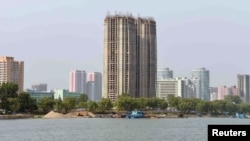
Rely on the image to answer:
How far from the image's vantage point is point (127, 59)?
140750 mm

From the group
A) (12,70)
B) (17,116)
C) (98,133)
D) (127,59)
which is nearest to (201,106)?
(127,59)

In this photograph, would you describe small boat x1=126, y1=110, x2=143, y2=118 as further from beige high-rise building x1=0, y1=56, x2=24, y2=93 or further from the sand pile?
beige high-rise building x1=0, y1=56, x2=24, y2=93

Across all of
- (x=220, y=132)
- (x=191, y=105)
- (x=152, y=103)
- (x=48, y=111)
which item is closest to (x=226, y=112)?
(x=191, y=105)

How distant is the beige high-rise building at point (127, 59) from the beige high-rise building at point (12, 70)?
145ft

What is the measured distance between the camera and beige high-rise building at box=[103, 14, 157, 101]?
460ft

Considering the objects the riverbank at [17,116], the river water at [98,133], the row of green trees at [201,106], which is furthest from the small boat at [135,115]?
the river water at [98,133]

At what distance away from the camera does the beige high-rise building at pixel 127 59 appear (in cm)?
14025

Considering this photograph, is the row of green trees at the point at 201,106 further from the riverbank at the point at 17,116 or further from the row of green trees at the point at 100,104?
the riverbank at the point at 17,116

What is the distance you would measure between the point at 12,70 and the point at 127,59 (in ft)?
172

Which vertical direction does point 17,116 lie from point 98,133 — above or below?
below

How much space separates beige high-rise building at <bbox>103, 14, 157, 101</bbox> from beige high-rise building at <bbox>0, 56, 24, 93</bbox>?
44215 millimetres

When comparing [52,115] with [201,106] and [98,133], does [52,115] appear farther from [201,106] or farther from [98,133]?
[201,106]

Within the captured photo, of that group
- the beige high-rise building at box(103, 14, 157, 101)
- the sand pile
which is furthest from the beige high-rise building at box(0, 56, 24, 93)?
the sand pile

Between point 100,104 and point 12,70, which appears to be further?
point 12,70
